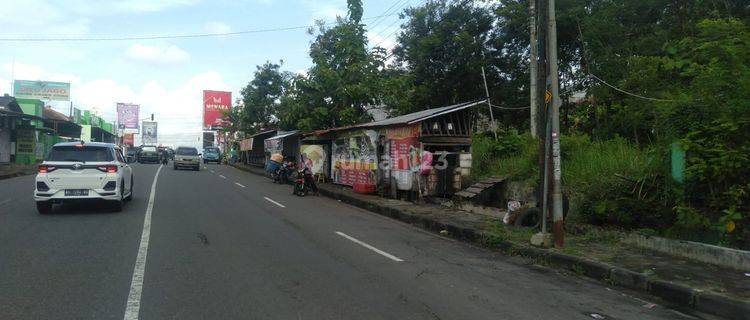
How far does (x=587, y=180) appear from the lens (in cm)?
1184

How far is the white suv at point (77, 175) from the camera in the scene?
1218 cm

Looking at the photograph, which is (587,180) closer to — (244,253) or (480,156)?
(480,156)

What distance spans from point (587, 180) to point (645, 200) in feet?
6.41

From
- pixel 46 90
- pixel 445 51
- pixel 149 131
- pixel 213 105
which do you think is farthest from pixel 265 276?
pixel 149 131

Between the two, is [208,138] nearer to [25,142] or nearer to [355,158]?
[25,142]

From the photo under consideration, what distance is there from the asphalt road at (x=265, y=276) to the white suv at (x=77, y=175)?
550 millimetres

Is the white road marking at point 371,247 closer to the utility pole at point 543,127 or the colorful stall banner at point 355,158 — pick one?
the utility pole at point 543,127

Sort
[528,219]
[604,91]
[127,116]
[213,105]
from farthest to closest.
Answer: [127,116] → [213,105] → [604,91] → [528,219]

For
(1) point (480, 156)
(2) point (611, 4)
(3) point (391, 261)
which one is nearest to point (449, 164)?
(1) point (480, 156)

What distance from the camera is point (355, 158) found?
22203 mm

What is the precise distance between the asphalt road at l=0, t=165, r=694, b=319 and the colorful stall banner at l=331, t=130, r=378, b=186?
27.3ft

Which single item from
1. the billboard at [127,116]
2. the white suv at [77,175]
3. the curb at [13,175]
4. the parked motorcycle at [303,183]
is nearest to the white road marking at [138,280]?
the white suv at [77,175]

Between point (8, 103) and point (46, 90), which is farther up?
point (46, 90)

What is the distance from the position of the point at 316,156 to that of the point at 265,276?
A: 19.8 m
